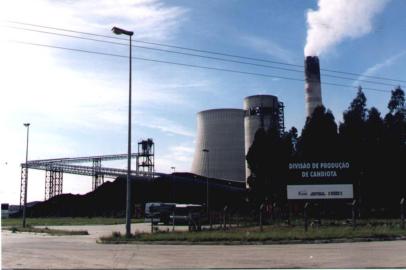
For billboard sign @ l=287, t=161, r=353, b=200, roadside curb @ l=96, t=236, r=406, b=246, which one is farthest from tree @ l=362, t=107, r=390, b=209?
roadside curb @ l=96, t=236, r=406, b=246

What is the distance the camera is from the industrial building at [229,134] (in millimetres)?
73375

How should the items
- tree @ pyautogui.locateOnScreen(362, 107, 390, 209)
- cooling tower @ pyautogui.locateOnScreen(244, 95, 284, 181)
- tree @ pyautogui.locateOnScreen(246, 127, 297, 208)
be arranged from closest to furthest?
tree @ pyautogui.locateOnScreen(362, 107, 390, 209) < tree @ pyautogui.locateOnScreen(246, 127, 297, 208) < cooling tower @ pyautogui.locateOnScreen(244, 95, 284, 181)

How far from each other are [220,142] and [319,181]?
4086 centimetres

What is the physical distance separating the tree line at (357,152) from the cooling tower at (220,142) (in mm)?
15126

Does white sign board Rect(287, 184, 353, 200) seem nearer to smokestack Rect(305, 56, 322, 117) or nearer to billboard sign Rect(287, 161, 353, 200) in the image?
billboard sign Rect(287, 161, 353, 200)

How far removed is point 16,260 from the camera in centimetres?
1496

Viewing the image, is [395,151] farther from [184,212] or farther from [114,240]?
[114,240]

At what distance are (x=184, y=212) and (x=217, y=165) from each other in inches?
1158

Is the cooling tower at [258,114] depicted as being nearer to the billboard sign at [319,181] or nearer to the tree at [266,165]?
the tree at [266,165]

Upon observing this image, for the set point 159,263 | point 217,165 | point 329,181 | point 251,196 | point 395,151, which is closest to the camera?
point 159,263

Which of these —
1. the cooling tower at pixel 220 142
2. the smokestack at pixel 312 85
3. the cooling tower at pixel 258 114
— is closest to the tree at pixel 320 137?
the cooling tower at pixel 220 142

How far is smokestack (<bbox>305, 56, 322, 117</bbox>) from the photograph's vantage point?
75500mm

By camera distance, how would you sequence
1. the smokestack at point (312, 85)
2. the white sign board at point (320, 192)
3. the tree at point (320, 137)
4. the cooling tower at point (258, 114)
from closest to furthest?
the white sign board at point (320, 192), the tree at point (320, 137), the smokestack at point (312, 85), the cooling tower at point (258, 114)

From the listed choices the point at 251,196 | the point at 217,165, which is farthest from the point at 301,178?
the point at 217,165
